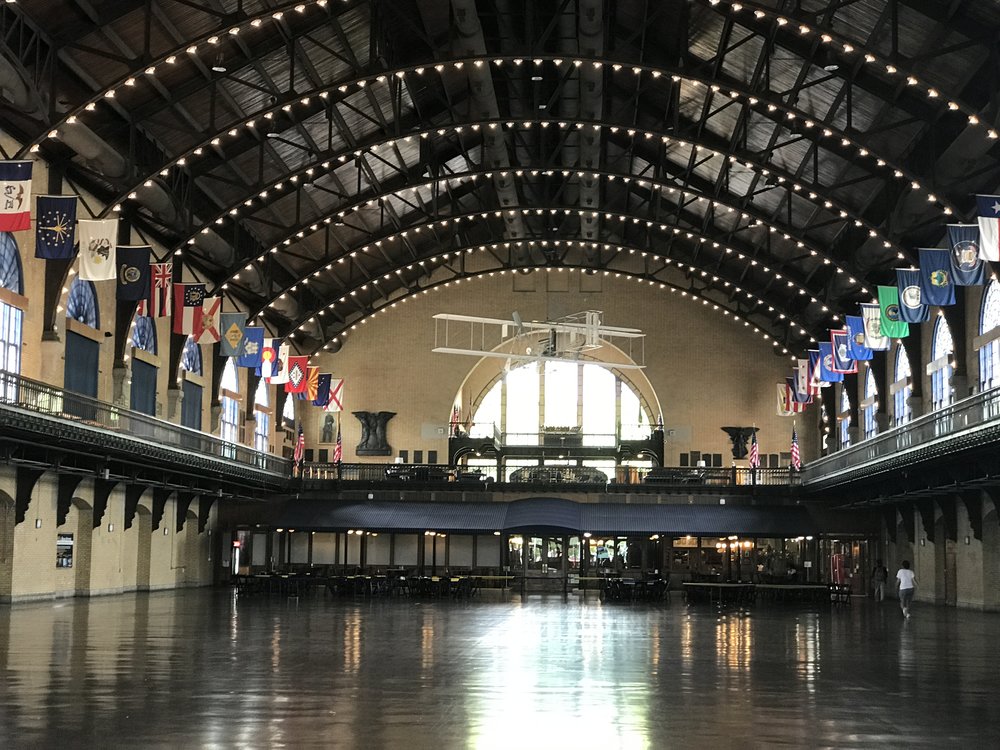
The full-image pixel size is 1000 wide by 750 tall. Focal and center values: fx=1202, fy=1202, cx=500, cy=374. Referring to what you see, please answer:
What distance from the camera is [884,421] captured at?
4825cm

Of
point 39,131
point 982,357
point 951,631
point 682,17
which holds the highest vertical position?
point 682,17

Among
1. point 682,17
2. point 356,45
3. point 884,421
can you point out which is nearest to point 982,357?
point 884,421

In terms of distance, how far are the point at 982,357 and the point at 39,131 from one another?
93.6 ft

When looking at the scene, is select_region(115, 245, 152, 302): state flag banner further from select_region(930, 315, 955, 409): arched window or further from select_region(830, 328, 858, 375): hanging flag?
select_region(930, 315, 955, 409): arched window

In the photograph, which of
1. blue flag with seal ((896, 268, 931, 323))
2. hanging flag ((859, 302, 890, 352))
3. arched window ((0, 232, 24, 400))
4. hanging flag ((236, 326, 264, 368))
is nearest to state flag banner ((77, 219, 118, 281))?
arched window ((0, 232, 24, 400))

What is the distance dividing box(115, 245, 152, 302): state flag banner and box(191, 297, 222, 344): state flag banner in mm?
5897

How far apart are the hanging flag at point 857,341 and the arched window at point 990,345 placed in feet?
12.3

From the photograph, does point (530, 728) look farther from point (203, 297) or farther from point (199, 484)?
point (199, 484)

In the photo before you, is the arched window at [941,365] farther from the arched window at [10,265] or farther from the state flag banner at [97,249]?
the arched window at [10,265]

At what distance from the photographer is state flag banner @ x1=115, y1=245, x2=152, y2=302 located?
33.0 m

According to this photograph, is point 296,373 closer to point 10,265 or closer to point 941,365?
point 10,265

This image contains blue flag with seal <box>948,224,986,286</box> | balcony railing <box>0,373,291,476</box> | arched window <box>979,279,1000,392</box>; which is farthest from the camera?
arched window <box>979,279,1000,392</box>

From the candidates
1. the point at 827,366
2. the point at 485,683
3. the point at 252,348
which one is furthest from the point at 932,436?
the point at 485,683

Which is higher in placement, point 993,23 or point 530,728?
point 993,23
